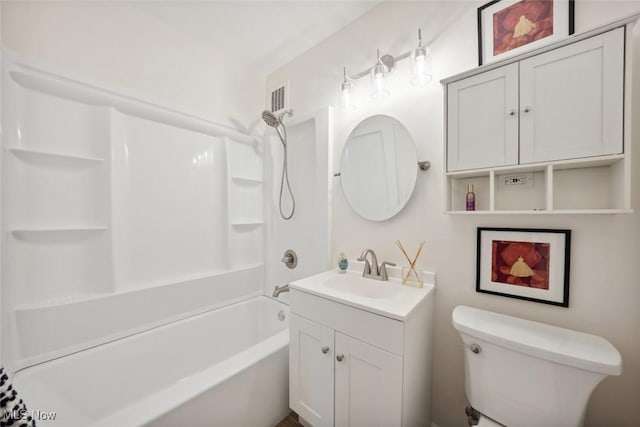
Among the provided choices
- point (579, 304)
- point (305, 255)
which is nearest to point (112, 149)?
point (305, 255)

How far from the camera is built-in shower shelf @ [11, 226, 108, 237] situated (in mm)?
1208

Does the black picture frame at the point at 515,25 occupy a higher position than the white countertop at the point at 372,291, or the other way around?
the black picture frame at the point at 515,25

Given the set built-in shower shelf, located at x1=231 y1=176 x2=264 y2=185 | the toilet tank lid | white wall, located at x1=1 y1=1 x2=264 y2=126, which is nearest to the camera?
the toilet tank lid

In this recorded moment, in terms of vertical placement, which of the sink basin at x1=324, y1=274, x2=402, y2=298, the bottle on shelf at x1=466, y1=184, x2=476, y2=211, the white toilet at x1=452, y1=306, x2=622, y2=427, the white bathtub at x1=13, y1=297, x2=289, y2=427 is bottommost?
the white bathtub at x1=13, y1=297, x2=289, y2=427

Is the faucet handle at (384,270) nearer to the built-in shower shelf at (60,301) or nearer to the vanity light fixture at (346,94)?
the vanity light fixture at (346,94)

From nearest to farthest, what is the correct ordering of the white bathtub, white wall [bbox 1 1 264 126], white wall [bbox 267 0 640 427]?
white wall [bbox 267 0 640 427], the white bathtub, white wall [bbox 1 1 264 126]

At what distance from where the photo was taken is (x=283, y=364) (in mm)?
1456

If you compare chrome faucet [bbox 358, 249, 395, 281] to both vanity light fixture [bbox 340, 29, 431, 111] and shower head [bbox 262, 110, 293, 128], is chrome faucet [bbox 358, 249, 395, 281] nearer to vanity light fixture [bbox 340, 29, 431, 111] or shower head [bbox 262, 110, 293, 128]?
vanity light fixture [bbox 340, 29, 431, 111]

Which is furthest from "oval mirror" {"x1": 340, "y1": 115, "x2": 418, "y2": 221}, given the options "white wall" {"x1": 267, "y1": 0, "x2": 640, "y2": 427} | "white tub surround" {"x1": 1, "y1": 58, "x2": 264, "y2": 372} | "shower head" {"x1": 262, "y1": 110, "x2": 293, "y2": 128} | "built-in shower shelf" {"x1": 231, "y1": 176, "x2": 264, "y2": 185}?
"white tub surround" {"x1": 1, "y1": 58, "x2": 264, "y2": 372}

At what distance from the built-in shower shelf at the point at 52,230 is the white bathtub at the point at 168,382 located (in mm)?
687

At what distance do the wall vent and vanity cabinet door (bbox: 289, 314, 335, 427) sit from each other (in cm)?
176

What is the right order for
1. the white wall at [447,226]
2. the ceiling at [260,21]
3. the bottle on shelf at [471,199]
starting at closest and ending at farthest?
the white wall at [447,226], the bottle on shelf at [471,199], the ceiling at [260,21]

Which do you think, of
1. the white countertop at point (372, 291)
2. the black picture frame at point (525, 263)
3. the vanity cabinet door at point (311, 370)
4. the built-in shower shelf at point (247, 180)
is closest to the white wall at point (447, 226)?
the black picture frame at point (525, 263)

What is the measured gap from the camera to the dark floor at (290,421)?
56.1 inches
